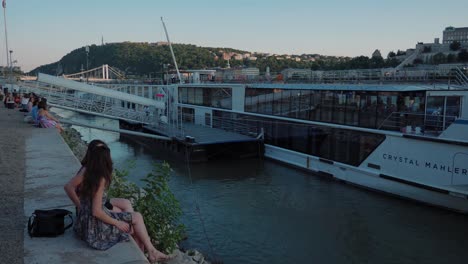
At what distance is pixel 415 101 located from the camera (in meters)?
15.7

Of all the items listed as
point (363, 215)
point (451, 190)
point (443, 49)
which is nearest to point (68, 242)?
point (363, 215)

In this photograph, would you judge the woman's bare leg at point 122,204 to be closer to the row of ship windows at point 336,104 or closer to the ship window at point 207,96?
the row of ship windows at point 336,104

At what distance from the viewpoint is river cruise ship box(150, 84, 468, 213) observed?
1391cm

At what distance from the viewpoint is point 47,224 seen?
199 inches

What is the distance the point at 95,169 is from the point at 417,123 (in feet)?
44.7

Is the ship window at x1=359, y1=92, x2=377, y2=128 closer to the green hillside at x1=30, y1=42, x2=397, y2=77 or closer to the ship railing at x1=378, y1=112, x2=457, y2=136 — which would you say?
the ship railing at x1=378, y1=112, x2=457, y2=136

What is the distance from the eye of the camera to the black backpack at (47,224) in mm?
5051

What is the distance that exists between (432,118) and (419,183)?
2.42m

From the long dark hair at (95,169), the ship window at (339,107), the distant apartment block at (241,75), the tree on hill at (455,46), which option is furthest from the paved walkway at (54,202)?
the tree on hill at (455,46)

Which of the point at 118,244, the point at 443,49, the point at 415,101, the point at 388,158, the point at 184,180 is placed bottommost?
the point at 184,180

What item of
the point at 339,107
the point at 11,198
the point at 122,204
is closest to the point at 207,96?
the point at 339,107

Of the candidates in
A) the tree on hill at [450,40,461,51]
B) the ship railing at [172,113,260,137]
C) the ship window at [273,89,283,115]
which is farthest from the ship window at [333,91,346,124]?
the tree on hill at [450,40,461,51]

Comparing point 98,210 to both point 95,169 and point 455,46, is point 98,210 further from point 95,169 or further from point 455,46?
point 455,46

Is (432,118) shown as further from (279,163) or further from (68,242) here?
(68,242)
